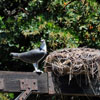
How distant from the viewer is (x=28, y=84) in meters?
4.69

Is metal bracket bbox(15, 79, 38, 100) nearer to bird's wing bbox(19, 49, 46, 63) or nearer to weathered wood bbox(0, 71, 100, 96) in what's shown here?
weathered wood bbox(0, 71, 100, 96)

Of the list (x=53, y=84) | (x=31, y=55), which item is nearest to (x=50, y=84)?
(x=53, y=84)

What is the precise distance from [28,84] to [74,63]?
617 millimetres

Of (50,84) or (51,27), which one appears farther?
(51,27)

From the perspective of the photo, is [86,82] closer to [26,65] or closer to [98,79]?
[98,79]

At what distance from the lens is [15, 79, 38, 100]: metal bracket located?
4617 mm

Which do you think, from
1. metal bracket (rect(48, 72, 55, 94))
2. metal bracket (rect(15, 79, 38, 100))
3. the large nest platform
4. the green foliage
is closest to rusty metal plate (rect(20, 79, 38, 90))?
metal bracket (rect(15, 79, 38, 100))

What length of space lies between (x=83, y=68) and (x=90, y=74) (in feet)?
0.48

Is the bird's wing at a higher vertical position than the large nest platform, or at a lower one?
higher

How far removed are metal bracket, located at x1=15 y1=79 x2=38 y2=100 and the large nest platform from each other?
0.34m

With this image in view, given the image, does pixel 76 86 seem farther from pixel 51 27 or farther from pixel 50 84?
pixel 51 27

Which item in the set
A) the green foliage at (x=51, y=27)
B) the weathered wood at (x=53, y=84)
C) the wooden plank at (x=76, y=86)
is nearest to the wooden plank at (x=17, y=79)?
the weathered wood at (x=53, y=84)

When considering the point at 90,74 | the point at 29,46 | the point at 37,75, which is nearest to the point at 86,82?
the point at 90,74

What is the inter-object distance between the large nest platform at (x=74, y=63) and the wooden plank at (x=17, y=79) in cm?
20
